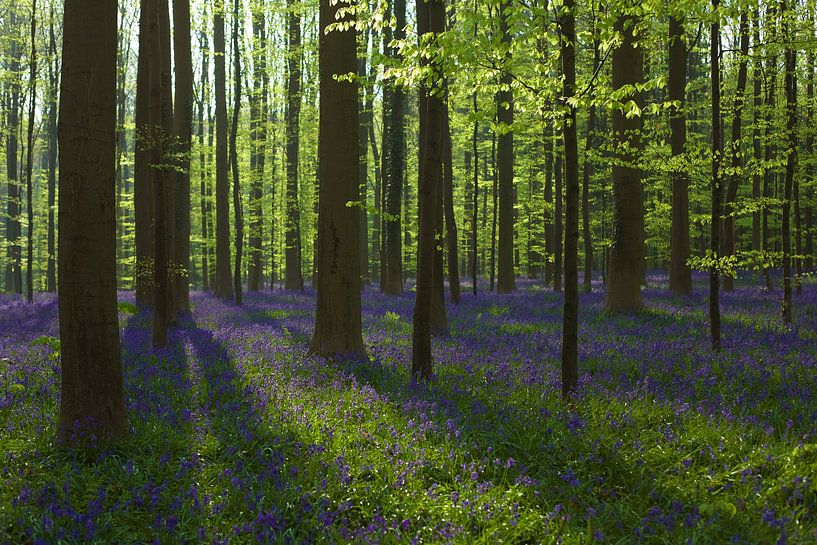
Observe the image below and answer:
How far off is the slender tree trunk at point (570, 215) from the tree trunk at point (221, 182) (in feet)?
53.4

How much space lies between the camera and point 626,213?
43.0ft

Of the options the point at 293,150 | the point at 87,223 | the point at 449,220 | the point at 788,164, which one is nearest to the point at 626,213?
the point at 788,164

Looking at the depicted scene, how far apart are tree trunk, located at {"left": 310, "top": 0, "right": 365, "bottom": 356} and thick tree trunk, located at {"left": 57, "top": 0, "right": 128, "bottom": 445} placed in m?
3.89

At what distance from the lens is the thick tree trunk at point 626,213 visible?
42.2 ft

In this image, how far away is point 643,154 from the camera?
11938 mm

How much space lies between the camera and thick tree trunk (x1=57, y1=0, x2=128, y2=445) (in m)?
4.78

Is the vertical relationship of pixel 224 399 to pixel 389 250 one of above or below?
below

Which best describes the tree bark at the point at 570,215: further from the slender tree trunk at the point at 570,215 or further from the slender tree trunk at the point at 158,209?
the slender tree trunk at the point at 158,209

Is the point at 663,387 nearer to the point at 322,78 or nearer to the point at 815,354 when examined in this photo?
the point at 815,354

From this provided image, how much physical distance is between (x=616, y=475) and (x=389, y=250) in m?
16.4

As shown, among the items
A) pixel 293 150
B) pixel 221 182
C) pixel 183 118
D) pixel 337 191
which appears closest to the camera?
pixel 337 191

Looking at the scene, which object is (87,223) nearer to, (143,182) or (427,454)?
(427,454)

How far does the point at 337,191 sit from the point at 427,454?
194 inches

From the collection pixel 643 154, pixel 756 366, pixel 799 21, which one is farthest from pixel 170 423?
pixel 799 21
